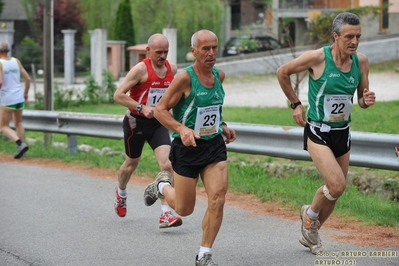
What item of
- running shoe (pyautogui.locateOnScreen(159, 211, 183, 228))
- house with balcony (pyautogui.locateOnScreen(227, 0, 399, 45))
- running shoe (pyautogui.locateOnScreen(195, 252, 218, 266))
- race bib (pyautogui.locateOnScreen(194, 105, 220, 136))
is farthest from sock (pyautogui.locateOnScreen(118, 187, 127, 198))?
house with balcony (pyautogui.locateOnScreen(227, 0, 399, 45))

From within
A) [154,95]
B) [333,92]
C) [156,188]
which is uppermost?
[333,92]

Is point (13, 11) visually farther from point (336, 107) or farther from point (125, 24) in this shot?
point (336, 107)

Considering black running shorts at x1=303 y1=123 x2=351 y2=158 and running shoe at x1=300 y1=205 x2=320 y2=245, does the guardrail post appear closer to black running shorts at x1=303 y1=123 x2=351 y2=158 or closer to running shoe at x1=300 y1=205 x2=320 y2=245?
running shoe at x1=300 y1=205 x2=320 y2=245

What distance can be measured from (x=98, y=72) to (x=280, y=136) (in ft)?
62.9

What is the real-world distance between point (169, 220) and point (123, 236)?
49 centimetres

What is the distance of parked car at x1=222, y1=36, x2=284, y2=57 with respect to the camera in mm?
39594

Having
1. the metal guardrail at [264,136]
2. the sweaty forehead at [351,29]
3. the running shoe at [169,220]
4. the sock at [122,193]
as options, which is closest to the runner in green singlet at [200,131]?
the sweaty forehead at [351,29]

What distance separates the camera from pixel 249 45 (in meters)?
39.5

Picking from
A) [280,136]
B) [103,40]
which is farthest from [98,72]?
[280,136]

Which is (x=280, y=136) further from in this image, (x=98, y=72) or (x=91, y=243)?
(x=98, y=72)

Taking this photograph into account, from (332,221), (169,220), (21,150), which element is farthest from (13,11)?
(332,221)

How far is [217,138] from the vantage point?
694cm

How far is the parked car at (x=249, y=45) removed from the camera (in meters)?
39.6

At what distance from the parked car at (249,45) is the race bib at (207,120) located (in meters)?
31.7
